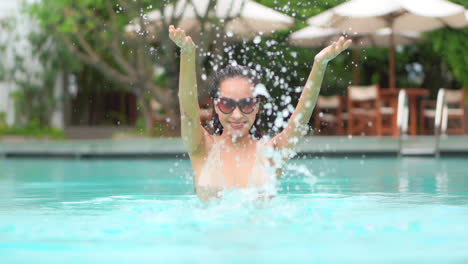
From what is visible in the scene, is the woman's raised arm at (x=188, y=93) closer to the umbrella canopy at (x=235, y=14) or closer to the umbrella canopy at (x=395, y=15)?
the umbrella canopy at (x=235, y=14)

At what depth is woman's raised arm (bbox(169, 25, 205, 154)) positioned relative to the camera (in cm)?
353

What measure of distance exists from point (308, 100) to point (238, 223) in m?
0.73

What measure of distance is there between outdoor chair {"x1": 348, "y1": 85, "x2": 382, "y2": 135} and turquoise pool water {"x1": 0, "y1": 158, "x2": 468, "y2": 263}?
7.47 m

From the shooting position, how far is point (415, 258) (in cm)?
276

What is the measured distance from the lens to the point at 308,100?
384 centimetres

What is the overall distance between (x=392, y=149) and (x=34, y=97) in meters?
10.9

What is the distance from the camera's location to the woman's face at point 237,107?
3.85 m

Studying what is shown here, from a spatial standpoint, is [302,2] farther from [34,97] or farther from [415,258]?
[34,97]

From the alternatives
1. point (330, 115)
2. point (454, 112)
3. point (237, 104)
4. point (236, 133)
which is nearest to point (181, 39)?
point (237, 104)

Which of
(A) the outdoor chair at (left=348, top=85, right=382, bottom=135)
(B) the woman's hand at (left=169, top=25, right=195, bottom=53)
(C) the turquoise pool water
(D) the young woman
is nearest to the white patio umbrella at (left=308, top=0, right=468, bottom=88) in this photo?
(A) the outdoor chair at (left=348, top=85, right=382, bottom=135)

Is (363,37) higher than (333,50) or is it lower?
higher

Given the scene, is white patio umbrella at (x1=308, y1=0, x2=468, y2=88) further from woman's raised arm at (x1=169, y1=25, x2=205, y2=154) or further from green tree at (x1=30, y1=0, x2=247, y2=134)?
woman's raised arm at (x1=169, y1=25, x2=205, y2=154)

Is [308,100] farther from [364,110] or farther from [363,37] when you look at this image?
[363,37]

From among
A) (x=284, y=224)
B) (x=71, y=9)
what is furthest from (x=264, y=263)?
(x=71, y=9)
